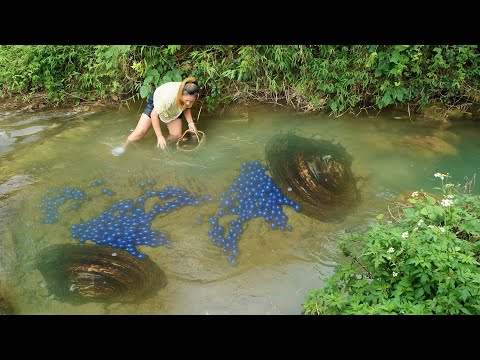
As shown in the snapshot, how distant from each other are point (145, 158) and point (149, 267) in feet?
6.58

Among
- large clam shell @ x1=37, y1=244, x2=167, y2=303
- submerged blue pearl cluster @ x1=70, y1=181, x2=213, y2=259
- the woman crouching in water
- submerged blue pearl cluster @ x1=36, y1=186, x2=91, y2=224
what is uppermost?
the woman crouching in water

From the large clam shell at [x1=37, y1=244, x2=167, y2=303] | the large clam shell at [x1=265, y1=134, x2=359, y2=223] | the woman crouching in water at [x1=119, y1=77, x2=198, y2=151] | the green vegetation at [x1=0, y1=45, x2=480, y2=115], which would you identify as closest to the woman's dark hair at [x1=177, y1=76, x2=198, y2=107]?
the woman crouching in water at [x1=119, y1=77, x2=198, y2=151]

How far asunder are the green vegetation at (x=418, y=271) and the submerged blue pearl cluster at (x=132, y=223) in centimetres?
183

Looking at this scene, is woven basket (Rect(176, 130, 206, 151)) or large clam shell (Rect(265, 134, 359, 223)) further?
woven basket (Rect(176, 130, 206, 151))

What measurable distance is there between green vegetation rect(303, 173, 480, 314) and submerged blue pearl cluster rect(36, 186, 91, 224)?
287 centimetres

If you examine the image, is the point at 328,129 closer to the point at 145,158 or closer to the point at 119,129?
the point at 145,158

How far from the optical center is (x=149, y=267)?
12.0ft

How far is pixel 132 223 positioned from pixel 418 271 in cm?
281

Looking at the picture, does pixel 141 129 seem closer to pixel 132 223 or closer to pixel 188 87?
pixel 188 87

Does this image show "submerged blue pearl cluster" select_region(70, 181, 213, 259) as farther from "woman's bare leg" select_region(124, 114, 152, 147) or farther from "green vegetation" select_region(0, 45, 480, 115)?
"green vegetation" select_region(0, 45, 480, 115)

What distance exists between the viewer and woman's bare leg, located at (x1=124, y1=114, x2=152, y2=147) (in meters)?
5.32

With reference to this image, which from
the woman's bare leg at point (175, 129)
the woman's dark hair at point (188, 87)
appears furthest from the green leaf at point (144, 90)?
the woman's dark hair at point (188, 87)

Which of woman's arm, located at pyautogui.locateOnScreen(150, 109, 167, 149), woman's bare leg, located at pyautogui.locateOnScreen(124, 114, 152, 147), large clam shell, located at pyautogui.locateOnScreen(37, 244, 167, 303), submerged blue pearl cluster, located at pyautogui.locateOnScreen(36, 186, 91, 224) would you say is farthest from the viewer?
woman's bare leg, located at pyautogui.locateOnScreen(124, 114, 152, 147)

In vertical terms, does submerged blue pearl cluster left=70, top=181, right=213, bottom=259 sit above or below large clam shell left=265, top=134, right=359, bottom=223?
below
